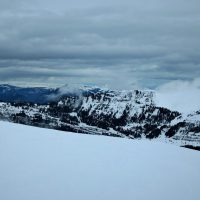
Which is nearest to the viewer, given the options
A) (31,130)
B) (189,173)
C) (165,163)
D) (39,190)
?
(39,190)

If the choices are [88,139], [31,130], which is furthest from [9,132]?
[88,139]

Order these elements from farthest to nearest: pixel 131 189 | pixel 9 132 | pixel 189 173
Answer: pixel 9 132, pixel 189 173, pixel 131 189

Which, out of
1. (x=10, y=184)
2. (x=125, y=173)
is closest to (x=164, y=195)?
(x=125, y=173)

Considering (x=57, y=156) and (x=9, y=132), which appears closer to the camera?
(x=57, y=156)

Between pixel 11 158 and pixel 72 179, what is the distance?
177 cm

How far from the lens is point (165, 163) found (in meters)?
10.8

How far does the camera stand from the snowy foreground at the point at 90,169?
7965 millimetres

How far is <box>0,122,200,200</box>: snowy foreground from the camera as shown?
26.1 ft

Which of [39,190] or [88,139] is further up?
[88,139]

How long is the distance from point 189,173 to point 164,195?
2.05m

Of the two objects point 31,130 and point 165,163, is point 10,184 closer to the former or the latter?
point 165,163

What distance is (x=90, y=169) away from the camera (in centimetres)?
947

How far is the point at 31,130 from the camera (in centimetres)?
1407

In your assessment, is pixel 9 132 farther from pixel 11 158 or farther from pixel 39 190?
pixel 39 190
